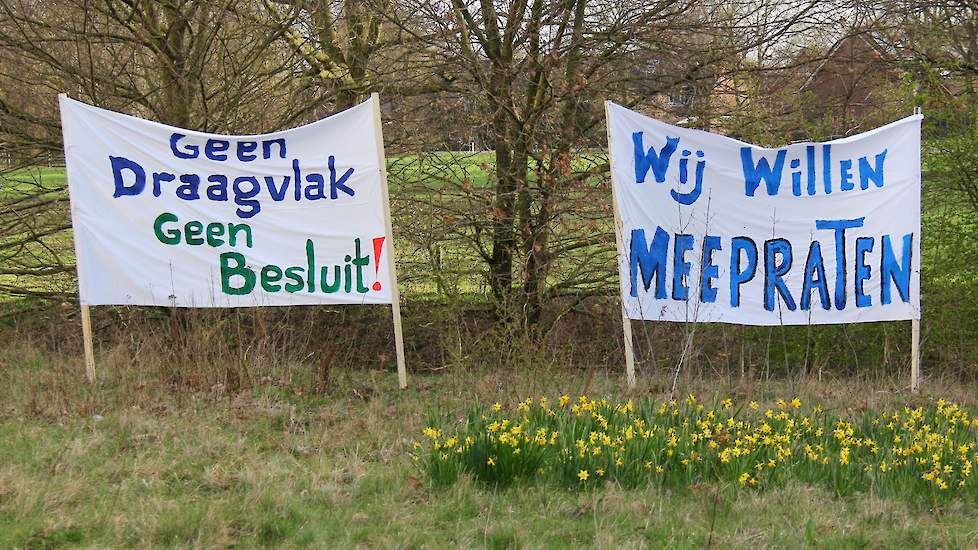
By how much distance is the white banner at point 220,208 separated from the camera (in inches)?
260

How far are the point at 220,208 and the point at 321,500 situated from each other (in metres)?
3.04

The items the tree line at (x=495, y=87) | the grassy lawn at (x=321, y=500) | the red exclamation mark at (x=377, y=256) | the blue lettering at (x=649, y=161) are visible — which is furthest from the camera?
the tree line at (x=495, y=87)

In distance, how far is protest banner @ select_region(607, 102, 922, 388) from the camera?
659 centimetres

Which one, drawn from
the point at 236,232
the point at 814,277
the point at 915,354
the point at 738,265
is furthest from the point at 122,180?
the point at 915,354

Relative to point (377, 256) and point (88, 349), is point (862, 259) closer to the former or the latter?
point (377, 256)

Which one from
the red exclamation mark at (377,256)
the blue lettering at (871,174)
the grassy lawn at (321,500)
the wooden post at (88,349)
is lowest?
the grassy lawn at (321,500)

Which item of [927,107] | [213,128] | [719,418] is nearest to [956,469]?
[719,418]

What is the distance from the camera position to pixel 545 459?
4371 millimetres

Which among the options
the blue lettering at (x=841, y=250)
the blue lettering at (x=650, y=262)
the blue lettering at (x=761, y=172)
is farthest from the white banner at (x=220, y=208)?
the blue lettering at (x=841, y=250)

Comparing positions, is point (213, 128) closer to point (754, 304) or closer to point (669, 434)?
point (754, 304)

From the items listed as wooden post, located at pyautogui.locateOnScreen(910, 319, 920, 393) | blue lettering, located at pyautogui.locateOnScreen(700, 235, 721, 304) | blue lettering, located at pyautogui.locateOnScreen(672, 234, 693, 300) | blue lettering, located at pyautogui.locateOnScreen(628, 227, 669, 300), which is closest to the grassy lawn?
blue lettering, located at pyautogui.locateOnScreen(628, 227, 669, 300)

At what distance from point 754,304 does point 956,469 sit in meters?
2.33

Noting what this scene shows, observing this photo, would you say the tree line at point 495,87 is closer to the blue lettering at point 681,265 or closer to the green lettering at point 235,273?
the blue lettering at point 681,265

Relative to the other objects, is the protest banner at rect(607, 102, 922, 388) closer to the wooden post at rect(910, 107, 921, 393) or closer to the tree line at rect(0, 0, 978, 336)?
the wooden post at rect(910, 107, 921, 393)
